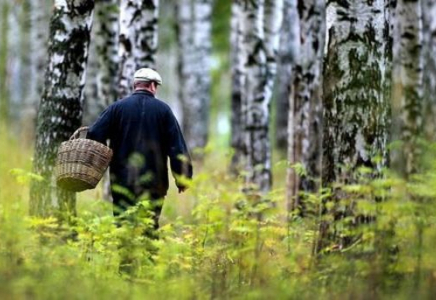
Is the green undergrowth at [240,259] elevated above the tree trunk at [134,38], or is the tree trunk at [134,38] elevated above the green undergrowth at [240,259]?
the tree trunk at [134,38]

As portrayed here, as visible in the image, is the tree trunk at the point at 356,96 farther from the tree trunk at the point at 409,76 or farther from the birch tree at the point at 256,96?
the birch tree at the point at 256,96

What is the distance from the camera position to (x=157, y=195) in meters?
10.4

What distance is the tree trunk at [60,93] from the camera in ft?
36.6

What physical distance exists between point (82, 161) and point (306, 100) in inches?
211

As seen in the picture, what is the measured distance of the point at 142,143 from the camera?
10.3 meters

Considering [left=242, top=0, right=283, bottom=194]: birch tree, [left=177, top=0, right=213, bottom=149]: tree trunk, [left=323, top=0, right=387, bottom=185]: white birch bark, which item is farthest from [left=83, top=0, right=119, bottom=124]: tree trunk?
[left=323, top=0, right=387, bottom=185]: white birch bark

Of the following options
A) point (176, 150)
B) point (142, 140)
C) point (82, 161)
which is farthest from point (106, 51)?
point (82, 161)

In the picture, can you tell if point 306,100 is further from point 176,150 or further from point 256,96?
point 176,150

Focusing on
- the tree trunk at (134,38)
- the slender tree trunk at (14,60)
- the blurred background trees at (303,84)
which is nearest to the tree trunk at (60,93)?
the blurred background trees at (303,84)

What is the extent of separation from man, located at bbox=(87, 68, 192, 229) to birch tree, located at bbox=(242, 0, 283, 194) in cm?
600

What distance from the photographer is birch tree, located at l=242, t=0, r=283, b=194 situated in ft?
54.3

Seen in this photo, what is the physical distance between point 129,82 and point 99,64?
3.56m

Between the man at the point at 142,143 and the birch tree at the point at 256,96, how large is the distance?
6.00 meters

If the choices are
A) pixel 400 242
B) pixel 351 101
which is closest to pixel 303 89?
pixel 351 101
